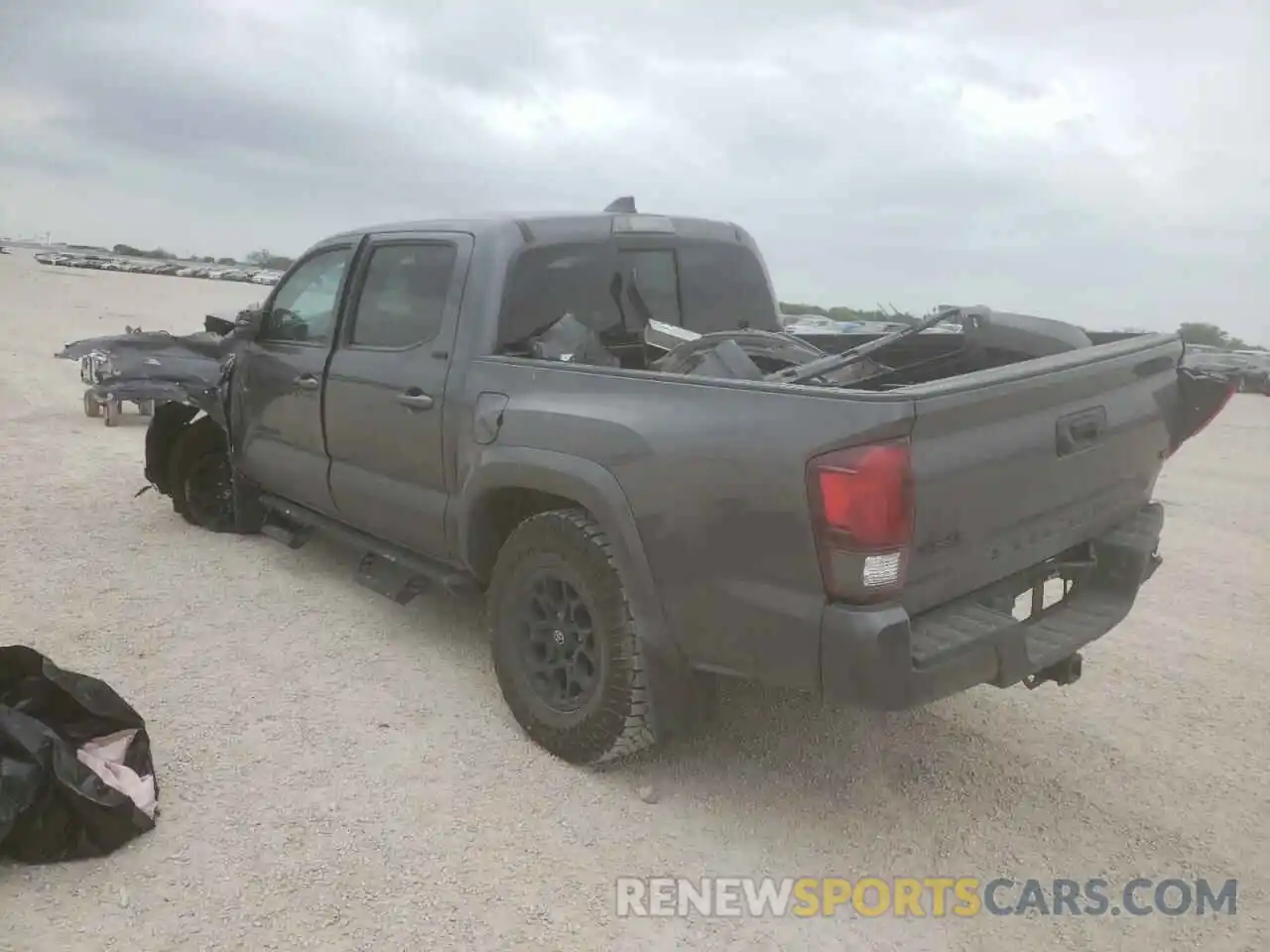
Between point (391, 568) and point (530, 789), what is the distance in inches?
63.2

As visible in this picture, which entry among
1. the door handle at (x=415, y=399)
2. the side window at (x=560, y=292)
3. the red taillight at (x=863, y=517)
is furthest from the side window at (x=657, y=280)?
the red taillight at (x=863, y=517)

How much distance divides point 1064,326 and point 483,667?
9.50 ft

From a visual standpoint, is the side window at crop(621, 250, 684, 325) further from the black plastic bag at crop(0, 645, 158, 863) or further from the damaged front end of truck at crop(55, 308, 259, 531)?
the black plastic bag at crop(0, 645, 158, 863)

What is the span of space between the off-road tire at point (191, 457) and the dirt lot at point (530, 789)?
89 centimetres

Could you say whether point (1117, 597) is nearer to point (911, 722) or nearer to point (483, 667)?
point (911, 722)

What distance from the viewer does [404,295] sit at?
4668 millimetres

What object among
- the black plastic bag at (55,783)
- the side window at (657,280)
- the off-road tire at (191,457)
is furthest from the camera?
the off-road tire at (191,457)

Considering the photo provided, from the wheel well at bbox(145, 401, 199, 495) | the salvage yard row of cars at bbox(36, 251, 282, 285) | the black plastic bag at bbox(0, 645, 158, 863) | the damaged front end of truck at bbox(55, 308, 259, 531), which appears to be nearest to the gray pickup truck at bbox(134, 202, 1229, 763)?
the damaged front end of truck at bbox(55, 308, 259, 531)

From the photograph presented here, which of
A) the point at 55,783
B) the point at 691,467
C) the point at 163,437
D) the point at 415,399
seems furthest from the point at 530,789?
the point at 163,437

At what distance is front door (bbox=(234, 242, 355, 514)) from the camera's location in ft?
17.0

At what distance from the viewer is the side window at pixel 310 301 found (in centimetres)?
517

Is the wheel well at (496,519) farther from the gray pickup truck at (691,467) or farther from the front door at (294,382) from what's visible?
the front door at (294,382)

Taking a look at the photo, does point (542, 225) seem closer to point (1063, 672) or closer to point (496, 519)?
point (496, 519)

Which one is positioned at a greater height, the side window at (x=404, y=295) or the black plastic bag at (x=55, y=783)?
the side window at (x=404, y=295)
